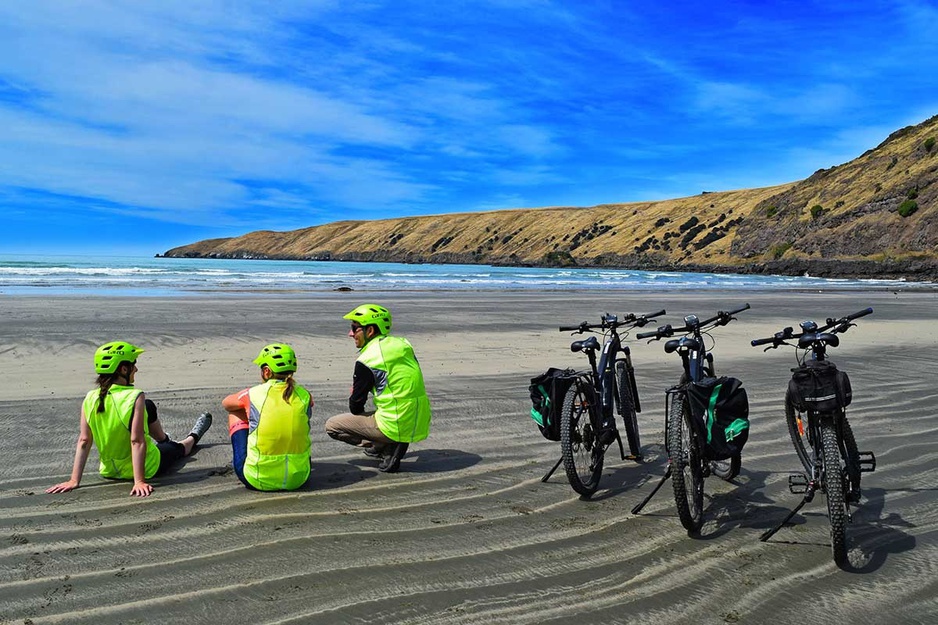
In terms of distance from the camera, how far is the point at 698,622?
11.2 feet

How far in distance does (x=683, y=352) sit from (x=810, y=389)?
47.6 inches

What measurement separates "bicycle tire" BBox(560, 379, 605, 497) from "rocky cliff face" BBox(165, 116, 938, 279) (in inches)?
2041

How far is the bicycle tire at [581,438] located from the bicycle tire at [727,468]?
94cm

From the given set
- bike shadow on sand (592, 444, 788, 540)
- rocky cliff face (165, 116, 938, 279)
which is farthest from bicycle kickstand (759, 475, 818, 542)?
rocky cliff face (165, 116, 938, 279)

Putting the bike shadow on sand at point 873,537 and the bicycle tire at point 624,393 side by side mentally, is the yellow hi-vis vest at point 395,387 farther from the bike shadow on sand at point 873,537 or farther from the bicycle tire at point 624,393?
the bike shadow on sand at point 873,537

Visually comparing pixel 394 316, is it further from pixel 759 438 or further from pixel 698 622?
pixel 698 622

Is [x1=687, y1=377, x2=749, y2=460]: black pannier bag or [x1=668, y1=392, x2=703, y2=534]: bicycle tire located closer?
[x1=668, y1=392, x2=703, y2=534]: bicycle tire

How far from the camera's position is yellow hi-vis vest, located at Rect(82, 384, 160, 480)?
5129mm

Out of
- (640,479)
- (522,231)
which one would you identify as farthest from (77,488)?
(522,231)

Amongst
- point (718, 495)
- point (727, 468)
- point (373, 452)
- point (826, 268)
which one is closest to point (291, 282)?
point (373, 452)

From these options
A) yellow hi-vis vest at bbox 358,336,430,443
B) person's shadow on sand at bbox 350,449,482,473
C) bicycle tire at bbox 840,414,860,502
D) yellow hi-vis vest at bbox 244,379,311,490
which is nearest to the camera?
bicycle tire at bbox 840,414,860,502

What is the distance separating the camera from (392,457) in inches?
228

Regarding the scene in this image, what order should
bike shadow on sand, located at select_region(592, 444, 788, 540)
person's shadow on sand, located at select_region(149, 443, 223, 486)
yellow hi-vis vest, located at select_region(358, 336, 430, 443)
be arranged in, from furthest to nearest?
yellow hi-vis vest, located at select_region(358, 336, 430, 443) < person's shadow on sand, located at select_region(149, 443, 223, 486) < bike shadow on sand, located at select_region(592, 444, 788, 540)

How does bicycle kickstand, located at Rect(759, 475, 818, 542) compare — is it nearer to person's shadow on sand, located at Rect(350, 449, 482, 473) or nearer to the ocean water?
person's shadow on sand, located at Rect(350, 449, 482, 473)
